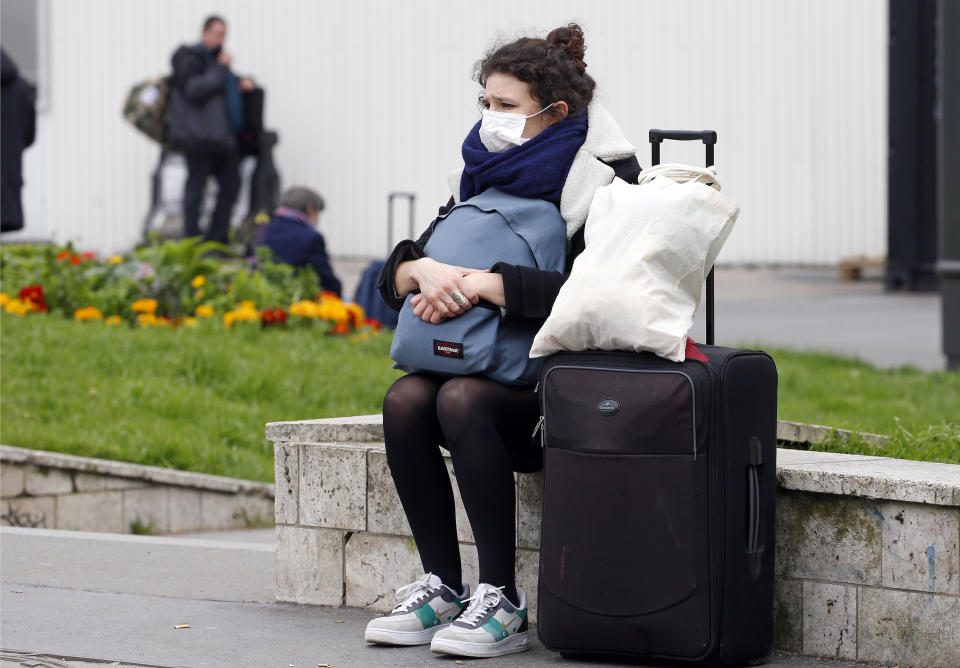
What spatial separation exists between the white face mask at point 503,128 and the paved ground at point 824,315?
5.26 metres

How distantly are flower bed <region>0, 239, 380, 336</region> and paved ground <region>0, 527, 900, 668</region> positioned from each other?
3398 mm

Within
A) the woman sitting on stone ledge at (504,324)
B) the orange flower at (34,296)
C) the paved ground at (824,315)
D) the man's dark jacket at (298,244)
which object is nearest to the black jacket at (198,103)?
the paved ground at (824,315)

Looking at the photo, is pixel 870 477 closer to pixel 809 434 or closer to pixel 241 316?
pixel 809 434

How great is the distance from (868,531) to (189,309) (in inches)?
239

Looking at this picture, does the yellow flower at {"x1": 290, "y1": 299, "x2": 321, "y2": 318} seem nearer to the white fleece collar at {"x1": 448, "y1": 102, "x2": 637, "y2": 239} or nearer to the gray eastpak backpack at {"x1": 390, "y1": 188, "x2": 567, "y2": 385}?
the gray eastpak backpack at {"x1": 390, "y1": 188, "x2": 567, "y2": 385}

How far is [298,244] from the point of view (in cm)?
948

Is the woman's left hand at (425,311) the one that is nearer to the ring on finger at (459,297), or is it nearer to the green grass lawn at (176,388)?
the ring on finger at (459,297)

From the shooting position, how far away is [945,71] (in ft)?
29.2

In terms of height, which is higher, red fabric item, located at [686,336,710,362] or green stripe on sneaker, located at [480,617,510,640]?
red fabric item, located at [686,336,710,362]

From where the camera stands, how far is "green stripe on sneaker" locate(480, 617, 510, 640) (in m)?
3.59

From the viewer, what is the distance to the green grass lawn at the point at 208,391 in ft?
21.2

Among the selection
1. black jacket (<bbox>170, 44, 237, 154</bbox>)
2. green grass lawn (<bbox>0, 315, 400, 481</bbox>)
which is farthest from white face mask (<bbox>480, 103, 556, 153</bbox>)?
black jacket (<bbox>170, 44, 237, 154</bbox>)

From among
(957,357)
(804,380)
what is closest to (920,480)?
(804,380)

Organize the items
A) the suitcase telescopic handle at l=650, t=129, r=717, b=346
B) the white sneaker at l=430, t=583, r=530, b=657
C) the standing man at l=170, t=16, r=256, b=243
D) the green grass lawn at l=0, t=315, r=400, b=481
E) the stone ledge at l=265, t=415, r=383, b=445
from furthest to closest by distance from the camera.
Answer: the standing man at l=170, t=16, r=256, b=243 < the green grass lawn at l=0, t=315, r=400, b=481 < the stone ledge at l=265, t=415, r=383, b=445 < the suitcase telescopic handle at l=650, t=129, r=717, b=346 < the white sneaker at l=430, t=583, r=530, b=657
